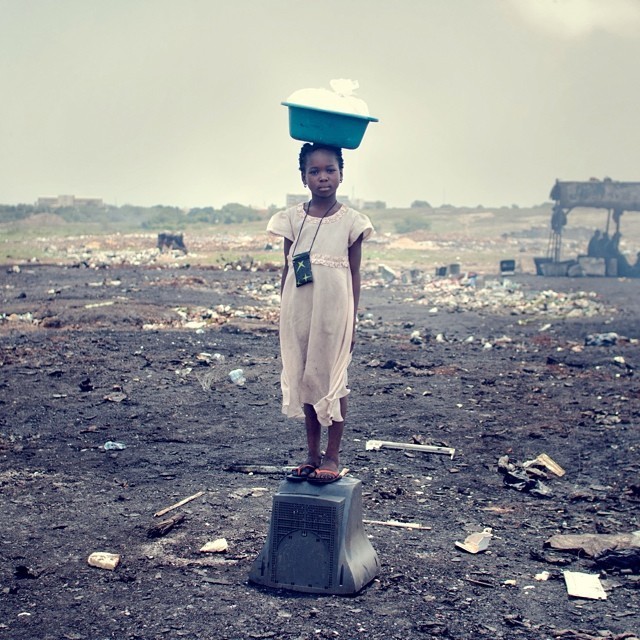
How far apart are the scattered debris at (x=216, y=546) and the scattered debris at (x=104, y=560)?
0.41 metres

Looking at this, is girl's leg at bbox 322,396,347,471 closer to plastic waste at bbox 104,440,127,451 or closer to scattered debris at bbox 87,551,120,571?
scattered debris at bbox 87,551,120,571

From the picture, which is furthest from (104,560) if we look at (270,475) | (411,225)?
(411,225)

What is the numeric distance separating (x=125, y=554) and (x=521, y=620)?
1.83 meters

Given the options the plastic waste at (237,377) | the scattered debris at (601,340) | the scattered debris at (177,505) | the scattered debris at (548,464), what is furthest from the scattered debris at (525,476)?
the scattered debris at (601,340)

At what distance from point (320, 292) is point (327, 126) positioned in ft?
2.31

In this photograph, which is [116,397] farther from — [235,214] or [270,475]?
[235,214]

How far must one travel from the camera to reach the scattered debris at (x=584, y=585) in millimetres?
3768

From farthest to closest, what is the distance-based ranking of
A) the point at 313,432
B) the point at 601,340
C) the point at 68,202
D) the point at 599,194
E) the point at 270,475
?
1. the point at 68,202
2. the point at 599,194
3. the point at 601,340
4. the point at 270,475
5. the point at 313,432

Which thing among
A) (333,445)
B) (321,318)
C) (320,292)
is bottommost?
(333,445)

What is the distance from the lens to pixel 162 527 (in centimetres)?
432

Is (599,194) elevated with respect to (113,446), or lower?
elevated

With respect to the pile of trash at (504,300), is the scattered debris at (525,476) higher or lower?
lower

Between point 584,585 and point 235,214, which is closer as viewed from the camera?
point 584,585

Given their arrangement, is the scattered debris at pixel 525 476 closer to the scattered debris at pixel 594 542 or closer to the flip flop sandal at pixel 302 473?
the scattered debris at pixel 594 542
